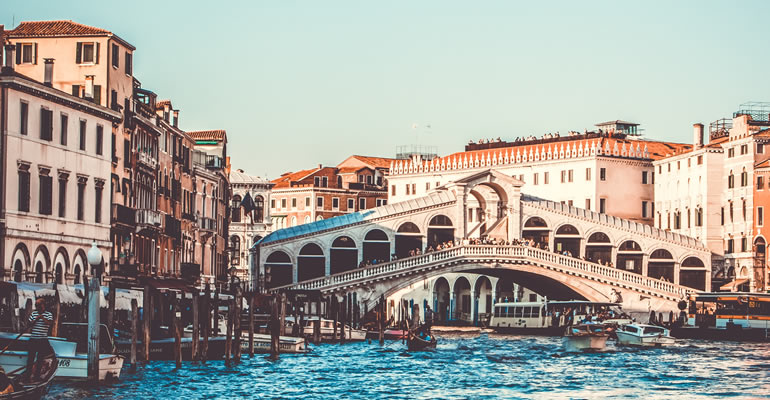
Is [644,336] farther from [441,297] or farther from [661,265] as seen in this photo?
[441,297]

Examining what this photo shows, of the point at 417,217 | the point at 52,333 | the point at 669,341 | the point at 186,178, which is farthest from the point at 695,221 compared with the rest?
the point at 52,333

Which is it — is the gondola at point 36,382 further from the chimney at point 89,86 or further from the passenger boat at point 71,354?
the chimney at point 89,86

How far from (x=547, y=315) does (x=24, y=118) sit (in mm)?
30378

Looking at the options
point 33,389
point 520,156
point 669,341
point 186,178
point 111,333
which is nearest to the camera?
point 33,389

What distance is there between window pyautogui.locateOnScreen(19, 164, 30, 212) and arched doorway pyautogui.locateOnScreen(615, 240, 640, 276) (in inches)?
1566

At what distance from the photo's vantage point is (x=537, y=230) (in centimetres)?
7419

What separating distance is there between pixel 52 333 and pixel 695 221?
158 ft

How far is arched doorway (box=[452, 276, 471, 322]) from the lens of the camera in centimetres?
8725

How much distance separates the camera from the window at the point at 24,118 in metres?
38.9

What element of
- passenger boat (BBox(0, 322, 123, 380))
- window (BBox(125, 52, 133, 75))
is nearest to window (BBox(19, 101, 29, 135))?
window (BBox(125, 52, 133, 75))

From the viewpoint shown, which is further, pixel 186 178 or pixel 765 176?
pixel 765 176

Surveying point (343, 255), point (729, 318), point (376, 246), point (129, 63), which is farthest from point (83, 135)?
point (376, 246)

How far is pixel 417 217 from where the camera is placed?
7288 cm

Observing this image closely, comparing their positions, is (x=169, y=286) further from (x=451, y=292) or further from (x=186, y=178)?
(x=451, y=292)
